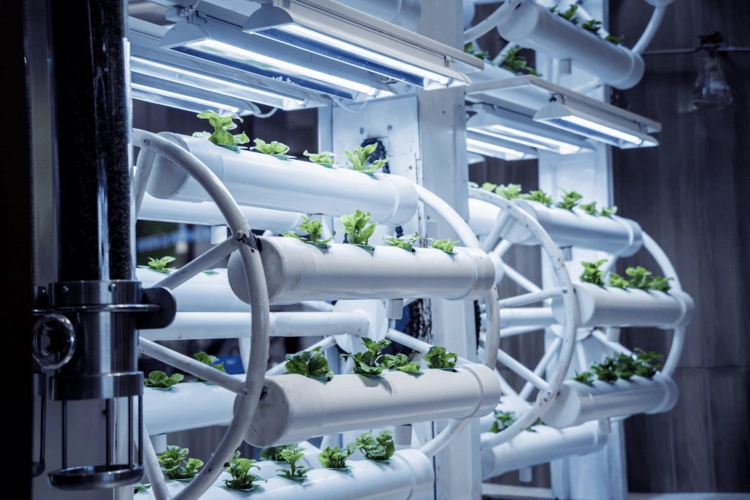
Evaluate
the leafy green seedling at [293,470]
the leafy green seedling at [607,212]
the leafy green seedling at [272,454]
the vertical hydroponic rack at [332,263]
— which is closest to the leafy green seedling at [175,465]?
the vertical hydroponic rack at [332,263]

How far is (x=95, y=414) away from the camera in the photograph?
194 cm

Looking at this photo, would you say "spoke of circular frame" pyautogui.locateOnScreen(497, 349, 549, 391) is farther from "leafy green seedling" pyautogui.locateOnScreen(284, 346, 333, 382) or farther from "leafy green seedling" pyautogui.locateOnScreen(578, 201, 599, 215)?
"leafy green seedling" pyautogui.locateOnScreen(284, 346, 333, 382)

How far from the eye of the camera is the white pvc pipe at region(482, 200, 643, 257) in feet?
13.8

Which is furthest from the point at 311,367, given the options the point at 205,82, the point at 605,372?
the point at 605,372

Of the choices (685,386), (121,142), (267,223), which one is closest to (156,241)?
(267,223)

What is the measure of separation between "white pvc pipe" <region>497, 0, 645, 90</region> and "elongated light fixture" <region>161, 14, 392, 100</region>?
1051mm

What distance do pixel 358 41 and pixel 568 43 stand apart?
195 centimetres

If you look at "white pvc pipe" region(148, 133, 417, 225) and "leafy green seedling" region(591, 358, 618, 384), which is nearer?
"white pvc pipe" region(148, 133, 417, 225)

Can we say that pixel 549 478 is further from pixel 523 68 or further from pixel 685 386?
pixel 523 68

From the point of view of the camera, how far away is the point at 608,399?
4.30 m

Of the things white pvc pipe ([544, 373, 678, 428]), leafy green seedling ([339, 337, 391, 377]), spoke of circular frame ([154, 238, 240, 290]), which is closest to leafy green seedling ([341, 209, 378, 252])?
leafy green seedling ([339, 337, 391, 377])

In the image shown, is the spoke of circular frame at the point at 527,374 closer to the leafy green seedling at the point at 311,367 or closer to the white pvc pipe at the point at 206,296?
the white pvc pipe at the point at 206,296

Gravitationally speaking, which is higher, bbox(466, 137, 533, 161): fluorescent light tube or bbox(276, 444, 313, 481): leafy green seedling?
bbox(466, 137, 533, 161): fluorescent light tube

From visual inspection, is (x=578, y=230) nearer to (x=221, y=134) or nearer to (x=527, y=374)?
(x=527, y=374)
